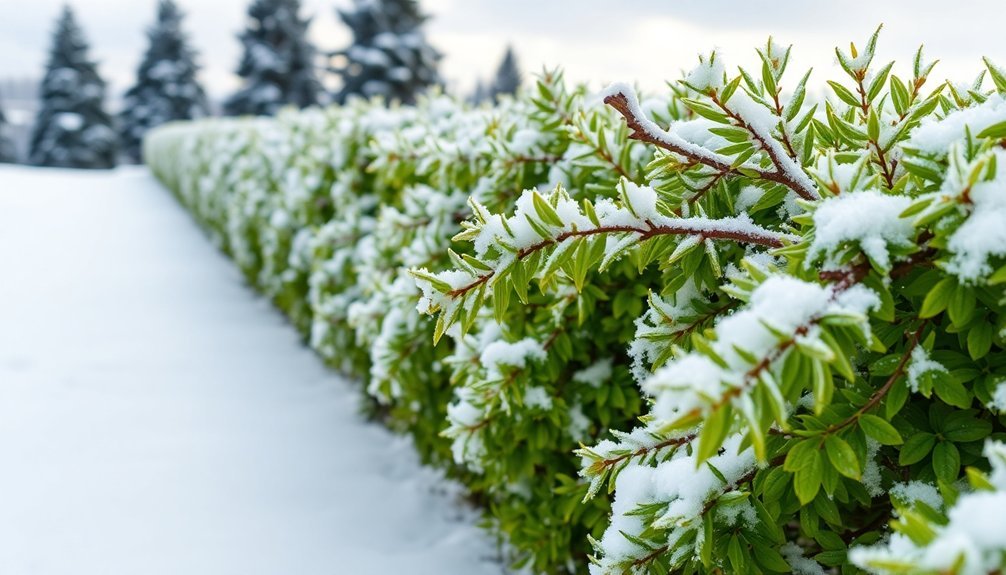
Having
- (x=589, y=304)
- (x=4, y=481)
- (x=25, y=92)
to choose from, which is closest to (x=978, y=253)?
(x=589, y=304)

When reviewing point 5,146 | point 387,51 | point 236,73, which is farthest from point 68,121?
point 387,51

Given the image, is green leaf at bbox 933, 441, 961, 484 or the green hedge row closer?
green leaf at bbox 933, 441, 961, 484

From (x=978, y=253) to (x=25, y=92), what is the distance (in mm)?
155028

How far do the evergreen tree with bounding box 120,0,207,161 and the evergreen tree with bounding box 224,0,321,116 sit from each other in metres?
5.21

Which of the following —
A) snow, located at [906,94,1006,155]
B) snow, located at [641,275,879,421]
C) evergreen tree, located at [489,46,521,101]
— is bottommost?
evergreen tree, located at [489,46,521,101]

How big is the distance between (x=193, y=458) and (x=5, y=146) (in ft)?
126

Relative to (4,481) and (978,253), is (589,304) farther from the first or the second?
(4,481)

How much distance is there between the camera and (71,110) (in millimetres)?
32031

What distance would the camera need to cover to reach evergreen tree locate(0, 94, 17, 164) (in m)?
33.1

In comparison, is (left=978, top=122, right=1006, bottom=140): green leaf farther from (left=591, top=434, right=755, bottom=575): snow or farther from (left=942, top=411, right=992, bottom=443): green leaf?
(left=591, top=434, right=755, bottom=575): snow

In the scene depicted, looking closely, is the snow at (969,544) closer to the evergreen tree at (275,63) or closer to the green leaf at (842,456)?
the green leaf at (842,456)

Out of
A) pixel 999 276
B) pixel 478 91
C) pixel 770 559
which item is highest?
pixel 999 276

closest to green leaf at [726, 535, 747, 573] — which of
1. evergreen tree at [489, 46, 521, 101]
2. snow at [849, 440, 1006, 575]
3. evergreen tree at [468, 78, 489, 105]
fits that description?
snow at [849, 440, 1006, 575]

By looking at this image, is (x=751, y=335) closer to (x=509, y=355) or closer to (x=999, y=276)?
(x=999, y=276)
